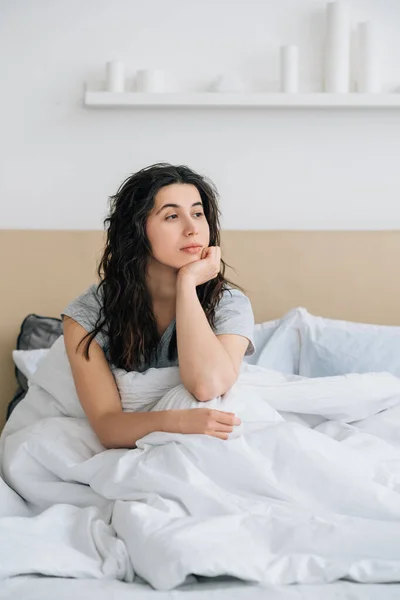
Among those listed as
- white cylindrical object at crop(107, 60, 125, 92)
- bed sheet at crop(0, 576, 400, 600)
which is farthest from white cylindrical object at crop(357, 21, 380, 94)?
bed sheet at crop(0, 576, 400, 600)

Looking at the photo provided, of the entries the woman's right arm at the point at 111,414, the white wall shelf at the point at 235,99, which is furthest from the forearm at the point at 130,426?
the white wall shelf at the point at 235,99

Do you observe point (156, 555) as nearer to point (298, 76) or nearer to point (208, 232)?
point (208, 232)

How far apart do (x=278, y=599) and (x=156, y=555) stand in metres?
0.22

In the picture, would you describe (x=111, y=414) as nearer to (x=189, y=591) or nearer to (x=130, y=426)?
(x=130, y=426)

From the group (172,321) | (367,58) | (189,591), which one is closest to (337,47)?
(367,58)

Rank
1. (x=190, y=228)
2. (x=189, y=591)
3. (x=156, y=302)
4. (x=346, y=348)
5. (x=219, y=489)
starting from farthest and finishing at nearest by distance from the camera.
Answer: (x=346, y=348) < (x=156, y=302) < (x=190, y=228) < (x=219, y=489) < (x=189, y=591)

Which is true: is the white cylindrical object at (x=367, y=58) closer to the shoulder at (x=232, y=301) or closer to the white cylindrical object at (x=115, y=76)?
the white cylindrical object at (x=115, y=76)

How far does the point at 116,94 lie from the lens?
277 cm

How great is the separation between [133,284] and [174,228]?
0.57 ft

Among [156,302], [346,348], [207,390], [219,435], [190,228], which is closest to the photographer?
[219,435]

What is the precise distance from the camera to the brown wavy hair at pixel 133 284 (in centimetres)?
199

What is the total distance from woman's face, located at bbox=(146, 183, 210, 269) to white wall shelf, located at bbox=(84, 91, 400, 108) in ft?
2.83

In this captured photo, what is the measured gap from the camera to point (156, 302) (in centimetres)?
210

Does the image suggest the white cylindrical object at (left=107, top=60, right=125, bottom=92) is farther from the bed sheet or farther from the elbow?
the bed sheet
